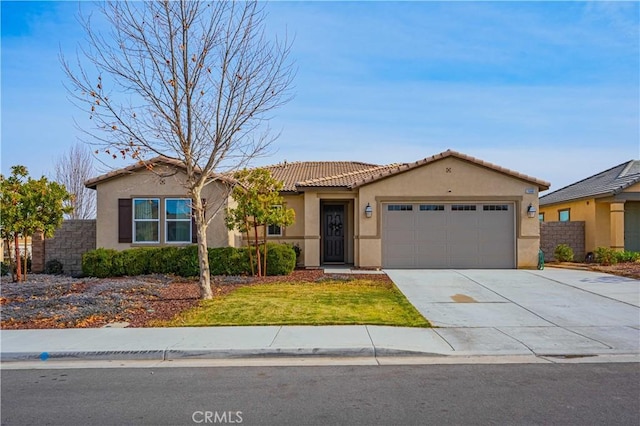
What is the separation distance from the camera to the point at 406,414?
5.21 m

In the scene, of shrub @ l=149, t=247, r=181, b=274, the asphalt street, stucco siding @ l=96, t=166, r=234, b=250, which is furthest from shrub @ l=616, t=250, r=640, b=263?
shrub @ l=149, t=247, r=181, b=274

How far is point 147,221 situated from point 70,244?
344 centimetres

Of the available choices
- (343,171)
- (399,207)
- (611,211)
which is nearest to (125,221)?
(399,207)

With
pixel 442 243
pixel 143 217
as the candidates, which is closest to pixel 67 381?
pixel 143 217

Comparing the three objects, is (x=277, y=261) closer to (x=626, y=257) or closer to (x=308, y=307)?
(x=308, y=307)

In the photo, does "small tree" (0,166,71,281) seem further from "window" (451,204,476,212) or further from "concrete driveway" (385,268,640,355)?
"window" (451,204,476,212)

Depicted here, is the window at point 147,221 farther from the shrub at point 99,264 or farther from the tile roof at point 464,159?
the tile roof at point 464,159

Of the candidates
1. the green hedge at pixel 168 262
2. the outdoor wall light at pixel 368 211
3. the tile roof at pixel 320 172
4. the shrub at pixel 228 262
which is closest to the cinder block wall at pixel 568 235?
the tile roof at pixel 320 172

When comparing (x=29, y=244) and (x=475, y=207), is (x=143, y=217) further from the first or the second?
(x=475, y=207)

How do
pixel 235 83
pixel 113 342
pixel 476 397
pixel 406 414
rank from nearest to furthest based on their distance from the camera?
pixel 406 414
pixel 476 397
pixel 113 342
pixel 235 83

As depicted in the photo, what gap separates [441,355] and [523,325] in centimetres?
281

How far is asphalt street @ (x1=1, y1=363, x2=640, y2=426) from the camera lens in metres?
5.12

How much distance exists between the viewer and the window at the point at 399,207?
59.8 feet

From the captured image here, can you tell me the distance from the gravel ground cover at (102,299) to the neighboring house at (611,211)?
34.9 feet
